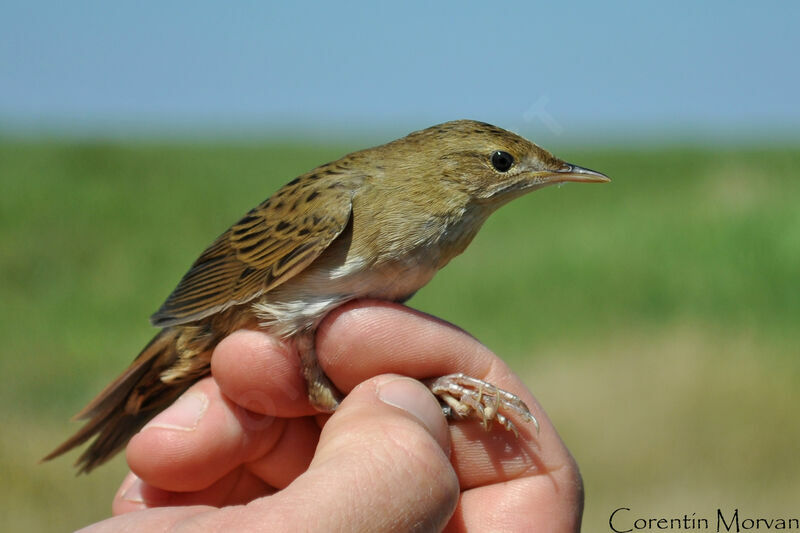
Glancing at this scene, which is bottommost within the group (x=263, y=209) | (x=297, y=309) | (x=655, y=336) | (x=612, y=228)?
(x=655, y=336)

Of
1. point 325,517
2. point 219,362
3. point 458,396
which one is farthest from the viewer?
point 219,362

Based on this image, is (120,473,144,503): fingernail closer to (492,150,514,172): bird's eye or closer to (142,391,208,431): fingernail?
(142,391,208,431): fingernail

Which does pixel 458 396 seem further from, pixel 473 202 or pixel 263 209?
pixel 263 209

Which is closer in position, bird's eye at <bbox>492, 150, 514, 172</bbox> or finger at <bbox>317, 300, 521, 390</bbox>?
finger at <bbox>317, 300, 521, 390</bbox>

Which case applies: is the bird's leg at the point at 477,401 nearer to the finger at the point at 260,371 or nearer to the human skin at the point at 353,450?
the human skin at the point at 353,450

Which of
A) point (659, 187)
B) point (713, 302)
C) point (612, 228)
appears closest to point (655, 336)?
point (713, 302)

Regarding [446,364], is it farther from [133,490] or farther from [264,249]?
[133,490]

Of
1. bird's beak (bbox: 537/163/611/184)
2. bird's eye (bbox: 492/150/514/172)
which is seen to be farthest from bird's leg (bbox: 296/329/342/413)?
bird's beak (bbox: 537/163/611/184)

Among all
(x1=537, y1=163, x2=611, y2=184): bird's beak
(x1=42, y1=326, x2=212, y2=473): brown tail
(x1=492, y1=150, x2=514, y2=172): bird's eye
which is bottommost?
(x1=42, y1=326, x2=212, y2=473): brown tail
